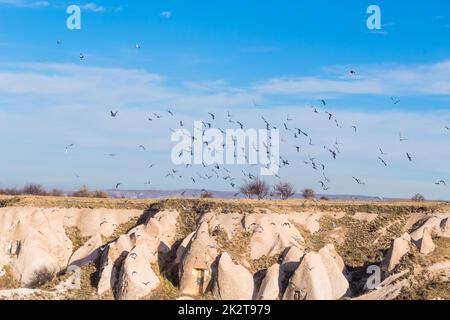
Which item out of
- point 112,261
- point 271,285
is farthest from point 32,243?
point 271,285

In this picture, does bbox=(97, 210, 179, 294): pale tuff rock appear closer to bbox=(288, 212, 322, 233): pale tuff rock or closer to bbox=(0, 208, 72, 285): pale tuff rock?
bbox=(0, 208, 72, 285): pale tuff rock

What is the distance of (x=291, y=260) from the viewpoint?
55969 mm

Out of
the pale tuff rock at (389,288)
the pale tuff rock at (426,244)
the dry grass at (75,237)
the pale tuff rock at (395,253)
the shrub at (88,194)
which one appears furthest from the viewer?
the shrub at (88,194)

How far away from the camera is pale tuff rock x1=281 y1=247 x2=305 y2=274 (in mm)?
55281

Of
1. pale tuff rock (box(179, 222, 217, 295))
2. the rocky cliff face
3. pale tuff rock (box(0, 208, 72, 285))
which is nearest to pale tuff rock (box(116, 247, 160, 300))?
the rocky cliff face

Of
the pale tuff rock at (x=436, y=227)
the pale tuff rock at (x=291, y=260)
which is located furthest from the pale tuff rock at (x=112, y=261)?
the pale tuff rock at (x=436, y=227)

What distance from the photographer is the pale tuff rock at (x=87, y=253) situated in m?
61.8

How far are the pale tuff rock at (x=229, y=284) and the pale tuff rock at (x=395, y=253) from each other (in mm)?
11452

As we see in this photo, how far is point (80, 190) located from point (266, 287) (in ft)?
207

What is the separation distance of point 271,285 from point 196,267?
6485 millimetres

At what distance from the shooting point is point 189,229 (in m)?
64.6

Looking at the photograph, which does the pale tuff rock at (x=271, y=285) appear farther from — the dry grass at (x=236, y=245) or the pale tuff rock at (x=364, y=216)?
the pale tuff rock at (x=364, y=216)

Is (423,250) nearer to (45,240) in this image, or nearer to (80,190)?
(45,240)
